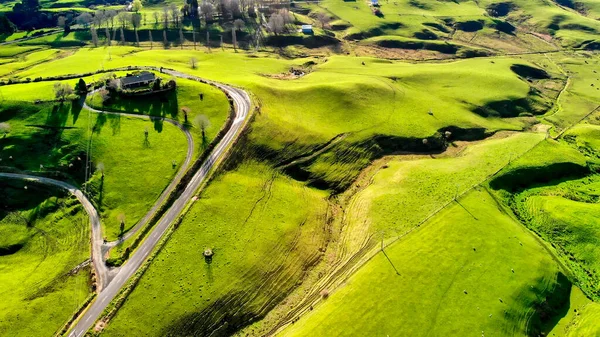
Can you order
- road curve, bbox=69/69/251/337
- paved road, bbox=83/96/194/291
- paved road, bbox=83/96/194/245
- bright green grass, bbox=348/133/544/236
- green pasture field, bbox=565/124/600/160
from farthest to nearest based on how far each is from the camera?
green pasture field, bbox=565/124/600/160 → bright green grass, bbox=348/133/544/236 → paved road, bbox=83/96/194/245 → paved road, bbox=83/96/194/291 → road curve, bbox=69/69/251/337

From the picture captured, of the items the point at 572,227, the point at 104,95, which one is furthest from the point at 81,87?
the point at 572,227

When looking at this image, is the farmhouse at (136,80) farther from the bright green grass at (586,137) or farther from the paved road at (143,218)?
the bright green grass at (586,137)

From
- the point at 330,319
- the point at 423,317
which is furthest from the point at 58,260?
the point at 423,317

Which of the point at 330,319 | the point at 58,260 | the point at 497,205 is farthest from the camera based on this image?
the point at 497,205

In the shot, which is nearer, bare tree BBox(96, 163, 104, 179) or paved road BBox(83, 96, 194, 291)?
paved road BBox(83, 96, 194, 291)

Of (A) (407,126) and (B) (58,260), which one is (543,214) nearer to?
(A) (407,126)

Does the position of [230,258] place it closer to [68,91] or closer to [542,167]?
[68,91]

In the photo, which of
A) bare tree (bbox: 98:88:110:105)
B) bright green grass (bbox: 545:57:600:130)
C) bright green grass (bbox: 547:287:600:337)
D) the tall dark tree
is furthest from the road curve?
bright green grass (bbox: 545:57:600:130)

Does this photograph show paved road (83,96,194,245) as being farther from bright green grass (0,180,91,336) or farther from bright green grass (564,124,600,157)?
bright green grass (564,124,600,157)
